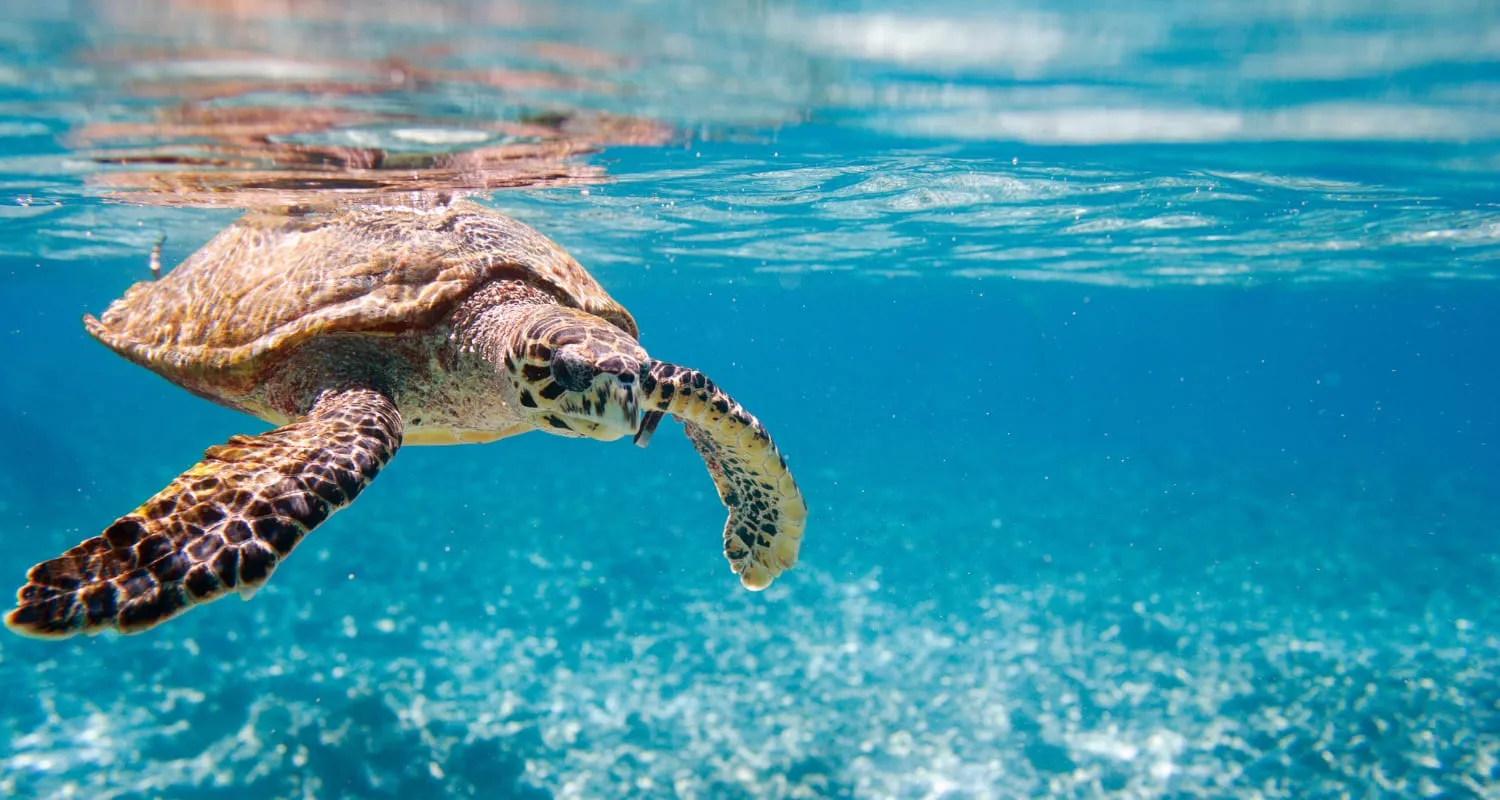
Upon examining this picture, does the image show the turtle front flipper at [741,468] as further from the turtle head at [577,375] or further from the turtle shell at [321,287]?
the turtle shell at [321,287]

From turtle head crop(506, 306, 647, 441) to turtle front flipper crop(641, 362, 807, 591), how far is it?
254 millimetres

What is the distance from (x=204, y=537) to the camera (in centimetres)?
326

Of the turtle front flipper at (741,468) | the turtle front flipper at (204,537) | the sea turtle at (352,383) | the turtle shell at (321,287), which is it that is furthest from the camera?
the turtle shell at (321,287)

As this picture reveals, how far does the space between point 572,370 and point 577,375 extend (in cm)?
4

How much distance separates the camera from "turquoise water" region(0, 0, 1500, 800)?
636 centimetres

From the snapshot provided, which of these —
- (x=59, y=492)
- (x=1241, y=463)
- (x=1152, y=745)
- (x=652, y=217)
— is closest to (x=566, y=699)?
(x=1152, y=745)

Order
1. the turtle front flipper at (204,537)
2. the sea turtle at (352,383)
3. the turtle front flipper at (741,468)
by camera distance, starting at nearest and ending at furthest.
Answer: the turtle front flipper at (204,537)
the sea turtle at (352,383)
the turtle front flipper at (741,468)

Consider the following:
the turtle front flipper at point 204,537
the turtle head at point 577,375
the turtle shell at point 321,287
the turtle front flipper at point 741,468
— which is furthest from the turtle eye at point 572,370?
the turtle shell at point 321,287

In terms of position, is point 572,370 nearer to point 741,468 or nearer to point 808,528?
point 741,468

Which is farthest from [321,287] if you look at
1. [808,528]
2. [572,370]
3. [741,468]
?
[808,528]

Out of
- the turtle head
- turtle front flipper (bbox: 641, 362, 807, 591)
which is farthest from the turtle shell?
turtle front flipper (bbox: 641, 362, 807, 591)

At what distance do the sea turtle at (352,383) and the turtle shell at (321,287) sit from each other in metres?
0.02

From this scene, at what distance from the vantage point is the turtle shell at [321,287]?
5531 millimetres

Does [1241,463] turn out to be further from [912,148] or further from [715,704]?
[715,704]
